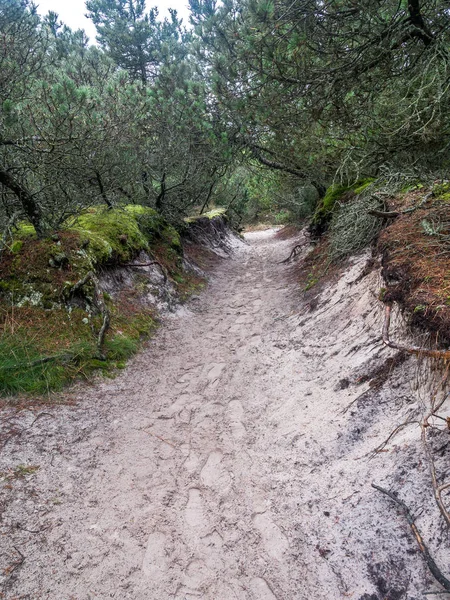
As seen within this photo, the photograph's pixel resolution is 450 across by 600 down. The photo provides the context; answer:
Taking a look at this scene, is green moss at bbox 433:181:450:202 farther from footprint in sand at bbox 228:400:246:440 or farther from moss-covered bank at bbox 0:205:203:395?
moss-covered bank at bbox 0:205:203:395

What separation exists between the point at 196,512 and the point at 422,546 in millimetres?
1444

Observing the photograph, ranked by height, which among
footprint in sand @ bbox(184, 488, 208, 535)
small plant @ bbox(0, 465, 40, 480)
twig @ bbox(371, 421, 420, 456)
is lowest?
footprint in sand @ bbox(184, 488, 208, 535)

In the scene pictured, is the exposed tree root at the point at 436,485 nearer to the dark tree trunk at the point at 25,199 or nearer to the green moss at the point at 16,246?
the green moss at the point at 16,246

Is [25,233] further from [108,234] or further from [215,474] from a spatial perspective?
[215,474]

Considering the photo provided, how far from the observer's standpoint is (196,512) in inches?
97.1

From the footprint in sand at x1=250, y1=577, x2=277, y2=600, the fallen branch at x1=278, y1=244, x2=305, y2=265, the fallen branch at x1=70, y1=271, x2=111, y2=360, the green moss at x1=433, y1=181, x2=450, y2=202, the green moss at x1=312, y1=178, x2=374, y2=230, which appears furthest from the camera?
the fallen branch at x1=278, y1=244, x2=305, y2=265

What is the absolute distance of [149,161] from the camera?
7.86 metres

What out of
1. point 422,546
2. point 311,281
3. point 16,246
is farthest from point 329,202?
point 422,546

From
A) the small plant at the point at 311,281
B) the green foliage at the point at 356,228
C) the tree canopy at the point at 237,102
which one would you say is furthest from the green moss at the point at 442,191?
the small plant at the point at 311,281

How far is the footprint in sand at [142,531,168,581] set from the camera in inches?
80.9

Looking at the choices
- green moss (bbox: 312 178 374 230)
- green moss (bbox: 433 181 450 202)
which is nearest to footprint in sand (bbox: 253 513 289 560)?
green moss (bbox: 433 181 450 202)

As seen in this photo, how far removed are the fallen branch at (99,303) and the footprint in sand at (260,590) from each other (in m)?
3.08

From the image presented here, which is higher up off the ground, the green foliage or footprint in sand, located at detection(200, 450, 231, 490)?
the green foliage

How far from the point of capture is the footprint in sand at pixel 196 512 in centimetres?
236
